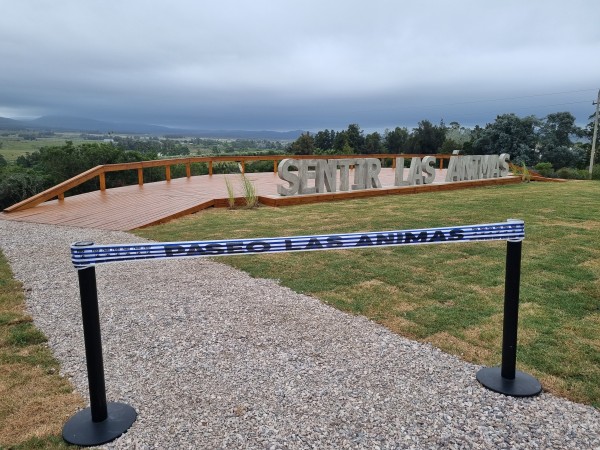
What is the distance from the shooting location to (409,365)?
3221mm

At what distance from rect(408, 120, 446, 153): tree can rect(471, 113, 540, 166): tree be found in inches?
205

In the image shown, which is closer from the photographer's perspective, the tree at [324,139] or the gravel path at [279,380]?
the gravel path at [279,380]

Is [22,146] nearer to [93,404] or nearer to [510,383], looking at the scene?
[93,404]

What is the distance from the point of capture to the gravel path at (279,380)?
2.48 m

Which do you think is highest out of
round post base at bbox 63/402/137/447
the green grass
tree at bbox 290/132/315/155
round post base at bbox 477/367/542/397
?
tree at bbox 290/132/315/155

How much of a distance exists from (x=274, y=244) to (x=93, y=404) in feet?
4.42

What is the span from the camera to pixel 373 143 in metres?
41.5

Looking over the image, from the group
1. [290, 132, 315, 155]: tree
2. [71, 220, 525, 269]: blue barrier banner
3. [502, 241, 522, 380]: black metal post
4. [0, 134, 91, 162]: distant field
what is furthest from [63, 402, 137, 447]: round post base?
[290, 132, 315, 155]: tree

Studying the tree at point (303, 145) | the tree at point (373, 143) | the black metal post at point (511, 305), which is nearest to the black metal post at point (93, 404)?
the black metal post at point (511, 305)

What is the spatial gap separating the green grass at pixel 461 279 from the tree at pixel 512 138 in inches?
1249

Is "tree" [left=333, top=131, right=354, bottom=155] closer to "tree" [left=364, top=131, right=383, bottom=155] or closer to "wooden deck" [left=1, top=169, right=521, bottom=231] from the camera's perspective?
"tree" [left=364, top=131, right=383, bottom=155]

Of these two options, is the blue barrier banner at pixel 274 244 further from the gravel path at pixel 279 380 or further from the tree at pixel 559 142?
the tree at pixel 559 142

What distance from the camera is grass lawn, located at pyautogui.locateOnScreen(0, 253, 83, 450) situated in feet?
8.23

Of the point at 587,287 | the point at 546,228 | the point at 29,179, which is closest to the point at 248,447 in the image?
the point at 587,287
